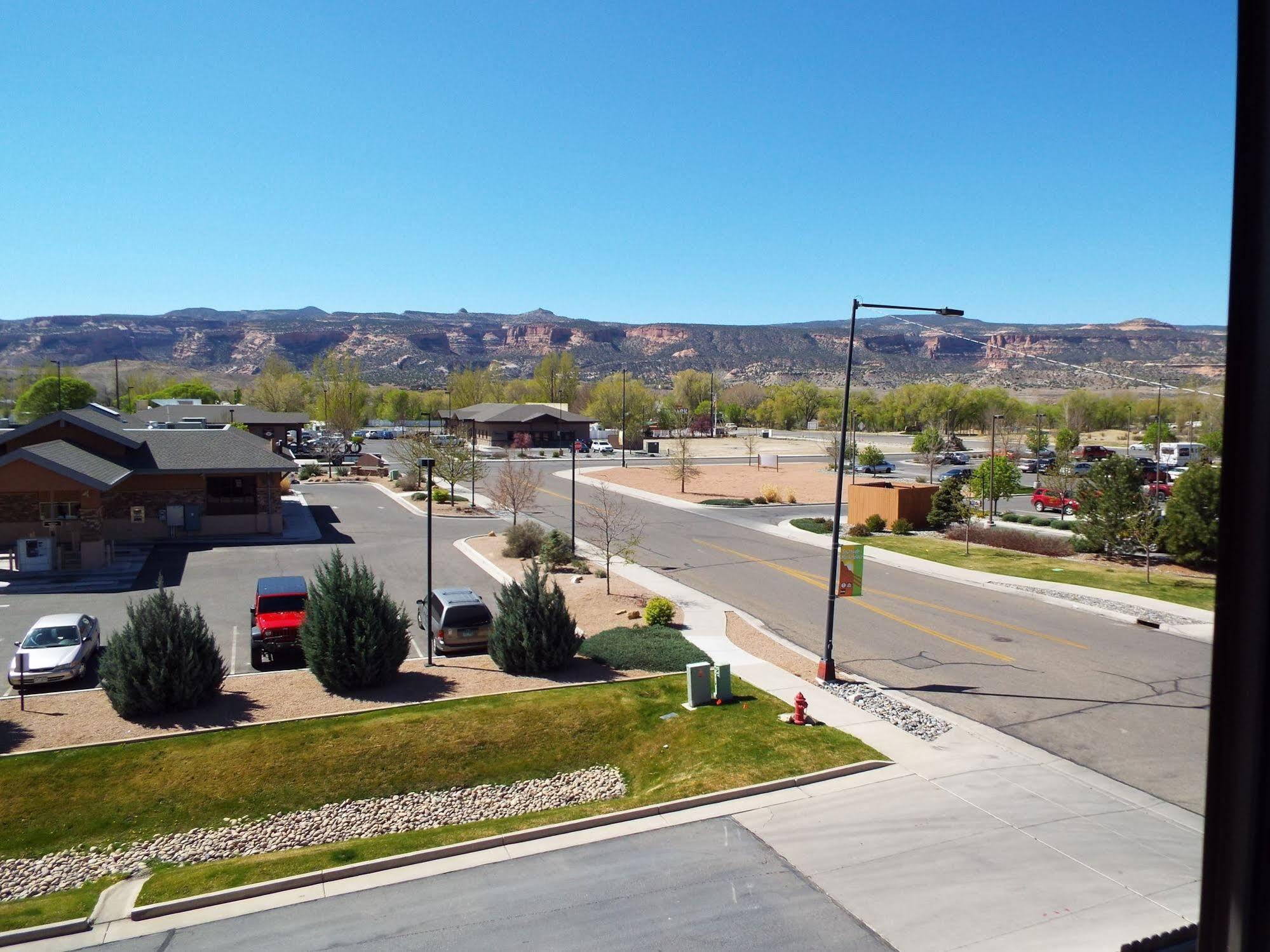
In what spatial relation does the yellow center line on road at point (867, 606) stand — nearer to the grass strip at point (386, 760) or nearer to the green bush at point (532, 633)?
the grass strip at point (386, 760)

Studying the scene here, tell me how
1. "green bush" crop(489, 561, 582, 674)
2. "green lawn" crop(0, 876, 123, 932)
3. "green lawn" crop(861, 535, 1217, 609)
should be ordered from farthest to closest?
"green lawn" crop(861, 535, 1217, 609), "green bush" crop(489, 561, 582, 674), "green lawn" crop(0, 876, 123, 932)

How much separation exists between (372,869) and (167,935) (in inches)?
98.0

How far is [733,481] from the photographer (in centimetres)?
6625

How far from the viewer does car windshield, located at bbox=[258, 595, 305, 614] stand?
21688 millimetres

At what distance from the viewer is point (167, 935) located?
10742 mm

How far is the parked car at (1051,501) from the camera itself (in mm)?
46219

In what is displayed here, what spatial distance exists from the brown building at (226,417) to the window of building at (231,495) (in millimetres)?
20888

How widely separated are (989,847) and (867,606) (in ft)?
48.9

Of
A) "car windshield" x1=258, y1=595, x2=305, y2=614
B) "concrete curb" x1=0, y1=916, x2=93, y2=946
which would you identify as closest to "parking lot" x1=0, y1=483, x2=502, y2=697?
"car windshield" x1=258, y1=595, x2=305, y2=614

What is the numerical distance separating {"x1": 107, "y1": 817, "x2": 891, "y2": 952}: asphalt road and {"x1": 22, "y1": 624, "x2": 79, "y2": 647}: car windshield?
1111 centimetres

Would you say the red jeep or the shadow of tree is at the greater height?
the red jeep

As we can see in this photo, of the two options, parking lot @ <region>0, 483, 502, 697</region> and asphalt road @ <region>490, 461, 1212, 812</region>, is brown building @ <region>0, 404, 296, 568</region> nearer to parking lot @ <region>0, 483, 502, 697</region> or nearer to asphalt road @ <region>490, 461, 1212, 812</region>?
parking lot @ <region>0, 483, 502, 697</region>

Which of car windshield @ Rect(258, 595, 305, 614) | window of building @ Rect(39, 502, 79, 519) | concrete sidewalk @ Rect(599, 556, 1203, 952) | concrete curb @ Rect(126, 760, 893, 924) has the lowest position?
concrete curb @ Rect(126, 760, 893, 924)

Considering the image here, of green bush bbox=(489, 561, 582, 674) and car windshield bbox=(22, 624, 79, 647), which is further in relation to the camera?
green bush bbox=(489, 561, 582, 674)
